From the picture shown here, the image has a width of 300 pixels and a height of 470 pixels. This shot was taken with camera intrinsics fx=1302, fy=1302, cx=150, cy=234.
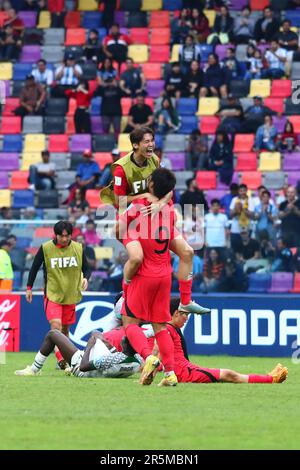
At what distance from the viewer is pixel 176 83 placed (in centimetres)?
2856

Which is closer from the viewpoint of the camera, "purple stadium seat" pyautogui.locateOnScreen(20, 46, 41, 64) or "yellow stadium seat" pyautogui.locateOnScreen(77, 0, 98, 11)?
"purple stadium seat" pyautogui.locateOnScreen(20, 46, 41, 64)

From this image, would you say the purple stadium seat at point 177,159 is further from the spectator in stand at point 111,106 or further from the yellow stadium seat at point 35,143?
the yellow stadium seat at point 35,143

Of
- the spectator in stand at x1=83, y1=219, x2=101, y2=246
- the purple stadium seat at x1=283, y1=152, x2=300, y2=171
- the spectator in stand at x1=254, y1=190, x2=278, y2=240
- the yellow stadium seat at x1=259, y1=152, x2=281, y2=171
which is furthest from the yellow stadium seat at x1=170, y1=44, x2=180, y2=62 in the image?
the spectator in stand at x1=83, y1=219, x2=101, y2=246

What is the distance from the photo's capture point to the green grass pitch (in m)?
9.41

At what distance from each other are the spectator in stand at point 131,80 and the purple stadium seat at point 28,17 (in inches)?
155

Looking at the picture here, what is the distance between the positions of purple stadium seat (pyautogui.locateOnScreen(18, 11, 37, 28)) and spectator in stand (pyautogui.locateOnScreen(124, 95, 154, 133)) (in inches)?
210

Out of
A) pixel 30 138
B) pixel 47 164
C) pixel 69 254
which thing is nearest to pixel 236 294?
pixel 69 254

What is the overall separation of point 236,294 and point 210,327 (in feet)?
2.14

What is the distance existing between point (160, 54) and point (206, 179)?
5.33 meters

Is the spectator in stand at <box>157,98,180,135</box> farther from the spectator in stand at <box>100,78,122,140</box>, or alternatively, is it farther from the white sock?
the white sock

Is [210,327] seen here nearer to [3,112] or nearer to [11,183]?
[11,183]

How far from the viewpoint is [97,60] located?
29.9 meters

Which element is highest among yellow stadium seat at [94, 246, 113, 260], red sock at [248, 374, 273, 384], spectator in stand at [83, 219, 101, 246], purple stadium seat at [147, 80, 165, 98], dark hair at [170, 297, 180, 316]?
purple stadium seat at [147, 80, 165, 98]

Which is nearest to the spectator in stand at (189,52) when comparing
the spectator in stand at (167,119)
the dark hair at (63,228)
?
the spectator in stand at (167,119)
